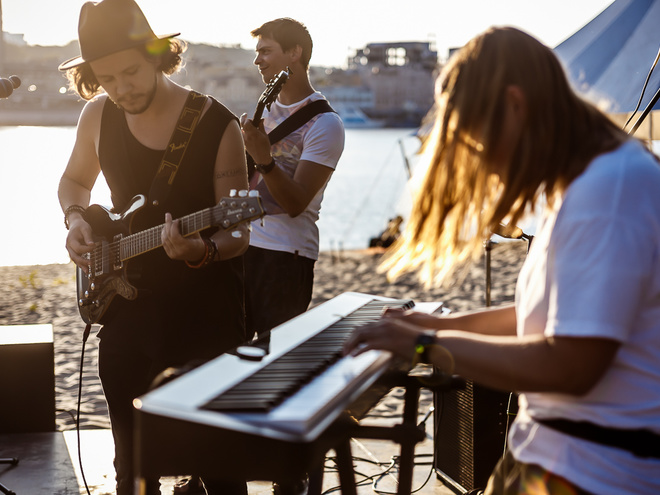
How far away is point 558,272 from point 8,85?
2.77 metres

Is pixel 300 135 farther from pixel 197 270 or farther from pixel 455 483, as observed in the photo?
pixel 455 483

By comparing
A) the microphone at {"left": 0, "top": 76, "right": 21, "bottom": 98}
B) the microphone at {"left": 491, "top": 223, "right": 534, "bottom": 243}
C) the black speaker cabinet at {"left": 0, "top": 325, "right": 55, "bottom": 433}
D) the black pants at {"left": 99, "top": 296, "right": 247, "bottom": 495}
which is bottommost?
the black speaker cabinet at {"left": 0, "top": 325, "right": 55, "bottom": 433}

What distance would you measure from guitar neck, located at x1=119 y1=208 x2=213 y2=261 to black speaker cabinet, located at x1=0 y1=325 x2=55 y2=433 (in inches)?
73.1

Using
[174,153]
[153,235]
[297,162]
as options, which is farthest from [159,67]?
[297,162]

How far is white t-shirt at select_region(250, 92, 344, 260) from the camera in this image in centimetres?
352

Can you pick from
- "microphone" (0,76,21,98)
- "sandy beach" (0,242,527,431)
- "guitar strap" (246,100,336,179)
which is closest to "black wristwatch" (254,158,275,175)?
"guitar strap" (246,100,336,179)

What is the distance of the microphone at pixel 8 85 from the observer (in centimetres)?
322

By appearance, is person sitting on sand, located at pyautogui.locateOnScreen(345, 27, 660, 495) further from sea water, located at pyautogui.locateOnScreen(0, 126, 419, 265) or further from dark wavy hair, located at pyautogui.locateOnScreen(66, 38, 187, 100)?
dark wavy hair, located at pyautogui.locateOnScreen(66, 38, 187, 100)

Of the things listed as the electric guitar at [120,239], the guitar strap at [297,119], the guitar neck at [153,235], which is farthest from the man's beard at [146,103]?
the guitar strap at [297,119]

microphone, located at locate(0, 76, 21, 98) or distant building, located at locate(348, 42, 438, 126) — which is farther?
distant building, located at locate(348, 42, 438, 126)

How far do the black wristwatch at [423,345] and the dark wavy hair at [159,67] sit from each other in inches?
66.7

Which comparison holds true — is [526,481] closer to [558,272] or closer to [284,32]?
[558,272]

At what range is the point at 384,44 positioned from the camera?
214 feet

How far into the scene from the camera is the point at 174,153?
2693mm
